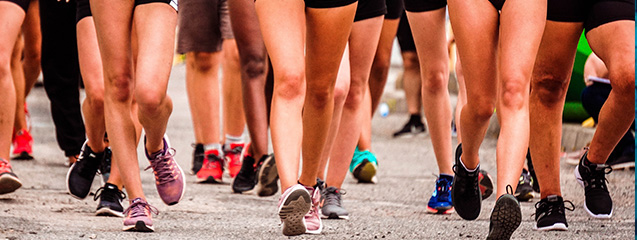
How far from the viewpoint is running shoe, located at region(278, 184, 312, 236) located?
4.21 meters

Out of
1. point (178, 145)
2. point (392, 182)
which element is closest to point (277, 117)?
point (392, 182)

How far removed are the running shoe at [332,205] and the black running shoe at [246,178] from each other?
117 centimetres

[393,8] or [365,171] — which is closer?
[393,8]

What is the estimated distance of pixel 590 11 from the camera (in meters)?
4.74

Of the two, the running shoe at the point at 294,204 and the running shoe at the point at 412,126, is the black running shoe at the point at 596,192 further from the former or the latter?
the running shoe at the point at 412,126

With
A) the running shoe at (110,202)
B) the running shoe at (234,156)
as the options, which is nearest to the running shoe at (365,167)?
the running shoe at (234,156)

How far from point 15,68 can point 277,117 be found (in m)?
3.66

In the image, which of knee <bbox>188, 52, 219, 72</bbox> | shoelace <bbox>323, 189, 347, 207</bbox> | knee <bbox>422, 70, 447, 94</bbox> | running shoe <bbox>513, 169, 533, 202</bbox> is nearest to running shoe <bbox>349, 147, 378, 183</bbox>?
knee <bbox>188, 52, 219, 72</bbox>

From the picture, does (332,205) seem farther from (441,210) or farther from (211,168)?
(211,168)

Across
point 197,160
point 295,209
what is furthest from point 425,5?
point 197,160

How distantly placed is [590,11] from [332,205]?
1.69 meters

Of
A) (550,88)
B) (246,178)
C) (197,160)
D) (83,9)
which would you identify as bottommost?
(197,160)

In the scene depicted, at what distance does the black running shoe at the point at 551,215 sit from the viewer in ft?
16.4

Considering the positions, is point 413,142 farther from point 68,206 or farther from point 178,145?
point 68,206
